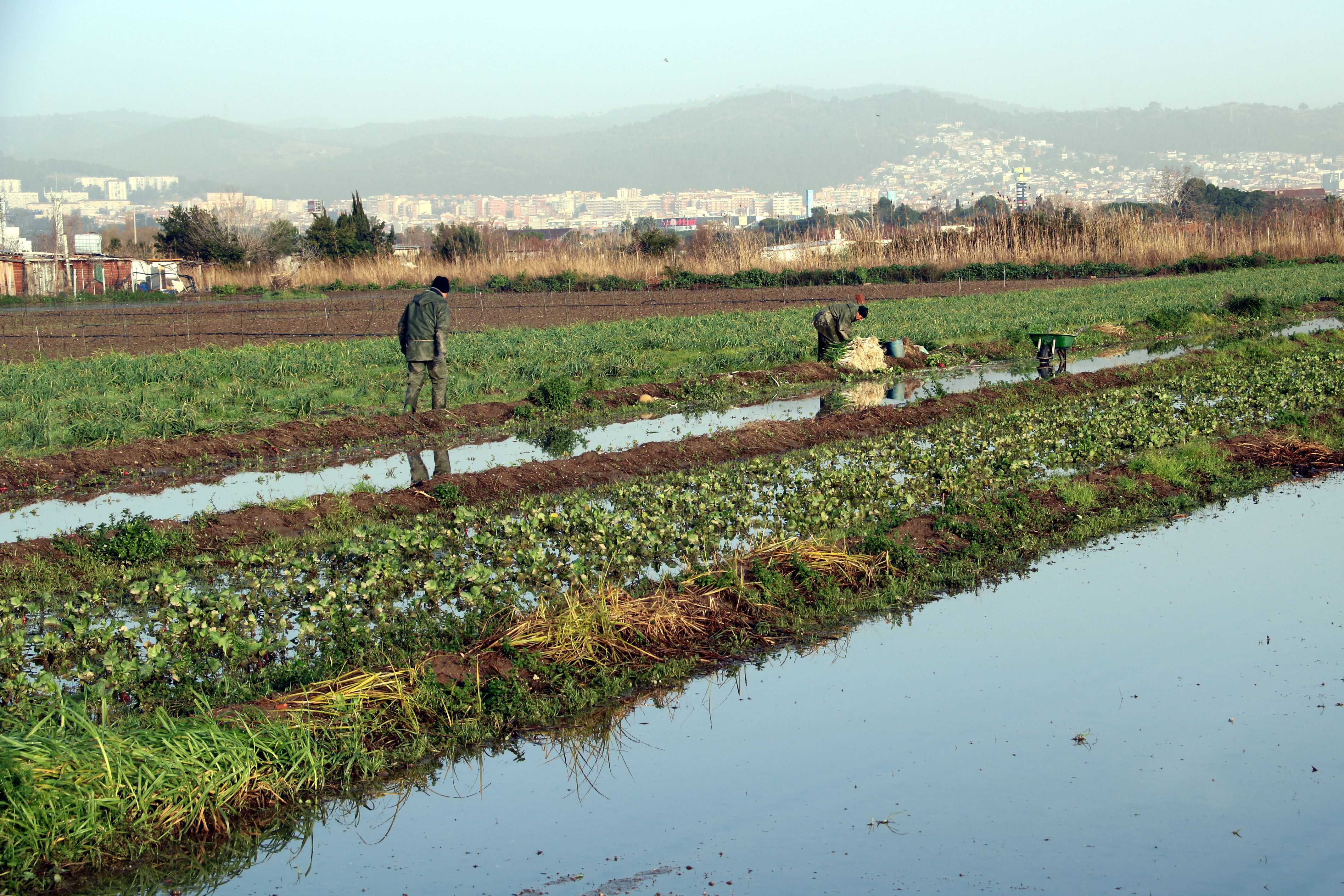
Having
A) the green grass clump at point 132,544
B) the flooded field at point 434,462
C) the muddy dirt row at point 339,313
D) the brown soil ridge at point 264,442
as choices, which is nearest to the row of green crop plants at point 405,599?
the green grass clump at point 132,544

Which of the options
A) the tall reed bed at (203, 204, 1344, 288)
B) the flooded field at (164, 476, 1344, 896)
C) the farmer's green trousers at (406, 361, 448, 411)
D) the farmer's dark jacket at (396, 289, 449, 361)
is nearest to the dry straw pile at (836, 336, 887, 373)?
the farmer's green trousers at (406, 361, 448, 411)

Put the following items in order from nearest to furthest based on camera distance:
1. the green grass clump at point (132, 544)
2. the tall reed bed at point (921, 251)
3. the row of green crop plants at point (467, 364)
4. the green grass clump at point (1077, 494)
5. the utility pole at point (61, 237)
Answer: the green grass clump at point (132, 544) → the green grass clump at point (1077, 494) → the row of green crop plants at point (467, 364) → the tall reed bed at point (921, 251) → the utility pole at point (61, 237)

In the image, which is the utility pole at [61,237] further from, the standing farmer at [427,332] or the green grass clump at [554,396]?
the green grass clump at [554,396]

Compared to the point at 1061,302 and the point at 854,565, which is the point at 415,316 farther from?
the point at 1061,302

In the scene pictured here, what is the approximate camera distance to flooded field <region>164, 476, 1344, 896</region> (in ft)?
A: 15.3

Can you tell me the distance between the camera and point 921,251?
49.4 m

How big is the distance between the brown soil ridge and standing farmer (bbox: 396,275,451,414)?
1.86 ft

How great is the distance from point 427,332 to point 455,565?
6.78 meters

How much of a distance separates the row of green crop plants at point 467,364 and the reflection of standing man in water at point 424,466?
243cm

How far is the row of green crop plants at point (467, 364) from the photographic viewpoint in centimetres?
1496

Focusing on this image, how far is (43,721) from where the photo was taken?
5.10 m

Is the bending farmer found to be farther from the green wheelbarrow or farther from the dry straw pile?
the green wheelbarrow

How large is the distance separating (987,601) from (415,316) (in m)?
9.03

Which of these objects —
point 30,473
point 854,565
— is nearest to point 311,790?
point 854,565
